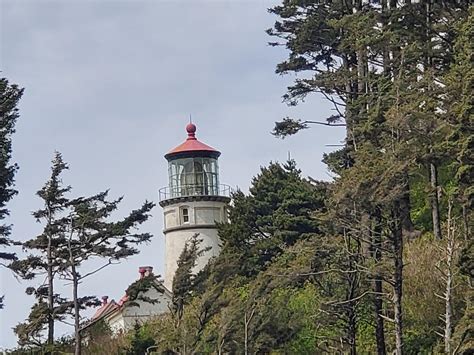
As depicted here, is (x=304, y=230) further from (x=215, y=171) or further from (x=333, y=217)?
(x=333, y=217)

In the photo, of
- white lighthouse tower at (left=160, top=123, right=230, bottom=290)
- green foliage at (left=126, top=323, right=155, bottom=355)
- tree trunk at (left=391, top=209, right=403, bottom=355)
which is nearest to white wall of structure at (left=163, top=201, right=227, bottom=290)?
white lighthouse tower at (left=160, top=123, right=230, bottom=290)

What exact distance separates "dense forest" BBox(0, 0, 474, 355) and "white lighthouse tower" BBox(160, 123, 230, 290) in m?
7.47

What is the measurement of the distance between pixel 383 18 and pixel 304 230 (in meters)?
11.9

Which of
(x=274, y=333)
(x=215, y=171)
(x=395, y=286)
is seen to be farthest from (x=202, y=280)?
(x=215, y=171)

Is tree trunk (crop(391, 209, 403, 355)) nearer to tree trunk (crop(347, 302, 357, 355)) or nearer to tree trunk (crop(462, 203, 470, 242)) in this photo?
tree trunk (crop(462, 203, 470, 242))

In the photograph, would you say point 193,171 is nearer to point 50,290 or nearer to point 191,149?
point 191,149

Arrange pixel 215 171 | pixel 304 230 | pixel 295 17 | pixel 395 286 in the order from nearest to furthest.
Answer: pixel 395 286, pixel 295 17, pixel 304 230, pixel 215 171

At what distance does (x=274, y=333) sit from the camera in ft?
83.7

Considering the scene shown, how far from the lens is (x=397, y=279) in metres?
20.6

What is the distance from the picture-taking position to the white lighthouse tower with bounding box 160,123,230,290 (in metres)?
44.1

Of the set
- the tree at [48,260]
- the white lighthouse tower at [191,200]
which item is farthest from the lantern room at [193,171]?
the tree at [48,260]

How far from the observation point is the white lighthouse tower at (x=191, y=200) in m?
44.1

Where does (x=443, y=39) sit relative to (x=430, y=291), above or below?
above

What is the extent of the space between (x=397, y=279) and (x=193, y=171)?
2498 cm
